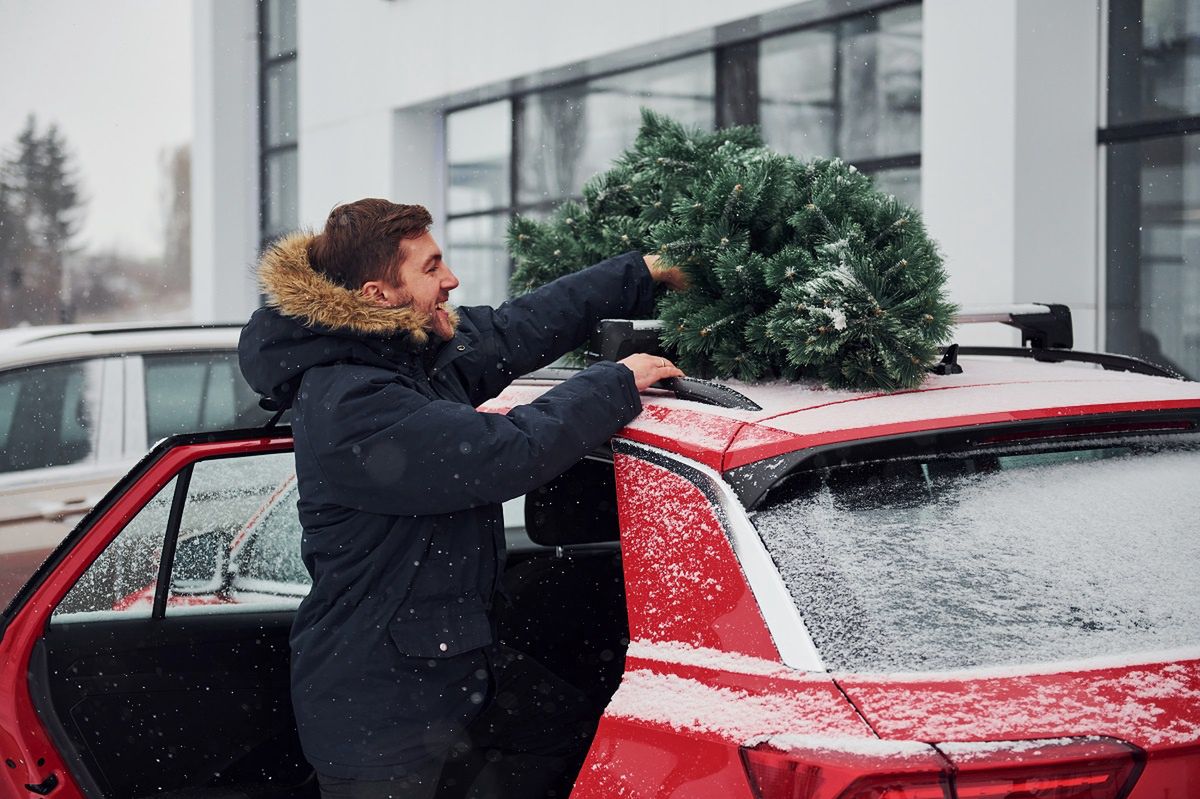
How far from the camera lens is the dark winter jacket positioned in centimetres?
214

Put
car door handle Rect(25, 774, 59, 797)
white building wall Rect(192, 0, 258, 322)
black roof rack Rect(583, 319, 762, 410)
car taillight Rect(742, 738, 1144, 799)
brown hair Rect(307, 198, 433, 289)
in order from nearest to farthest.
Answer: car taillight Rect(742, 738, 1144, 799) < black roof rack Rect(583, 319, 762, 410) < brown hair Rect(307, 198, 433, 289) < car door handle Rect(25, 774, 59, 797) < white building wall Rect(192, 0, 258, 322)

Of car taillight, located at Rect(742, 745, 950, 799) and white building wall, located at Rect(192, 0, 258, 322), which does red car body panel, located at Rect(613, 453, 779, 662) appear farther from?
white building wall, located at Rect(192, 0, 258, 322)

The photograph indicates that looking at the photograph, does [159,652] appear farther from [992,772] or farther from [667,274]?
[992,772]

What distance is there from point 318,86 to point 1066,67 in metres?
8.93

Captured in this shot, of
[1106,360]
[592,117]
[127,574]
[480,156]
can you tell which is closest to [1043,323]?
[1106,360]

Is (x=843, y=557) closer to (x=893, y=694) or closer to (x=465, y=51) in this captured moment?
(x=893, y=694)

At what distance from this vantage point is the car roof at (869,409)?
6.05 ft

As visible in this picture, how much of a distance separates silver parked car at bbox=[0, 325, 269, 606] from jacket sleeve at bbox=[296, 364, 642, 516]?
3386mm

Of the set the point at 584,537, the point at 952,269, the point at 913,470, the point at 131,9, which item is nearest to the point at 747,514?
the point at 913,470

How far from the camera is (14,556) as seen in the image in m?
5.30

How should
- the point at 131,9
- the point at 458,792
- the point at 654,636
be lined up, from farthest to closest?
the point at 131,9 < the point at 458,792 < the point at 654,636

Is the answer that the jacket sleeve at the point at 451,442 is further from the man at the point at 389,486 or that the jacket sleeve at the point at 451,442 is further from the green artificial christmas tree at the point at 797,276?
the green artificial christmas tree at the point at 797,276

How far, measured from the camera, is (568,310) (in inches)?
111

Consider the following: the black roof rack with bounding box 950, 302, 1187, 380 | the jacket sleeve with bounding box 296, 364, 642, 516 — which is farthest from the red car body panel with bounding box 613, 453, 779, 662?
the black roof rack with bounding box 950, 302, 1187, 380
